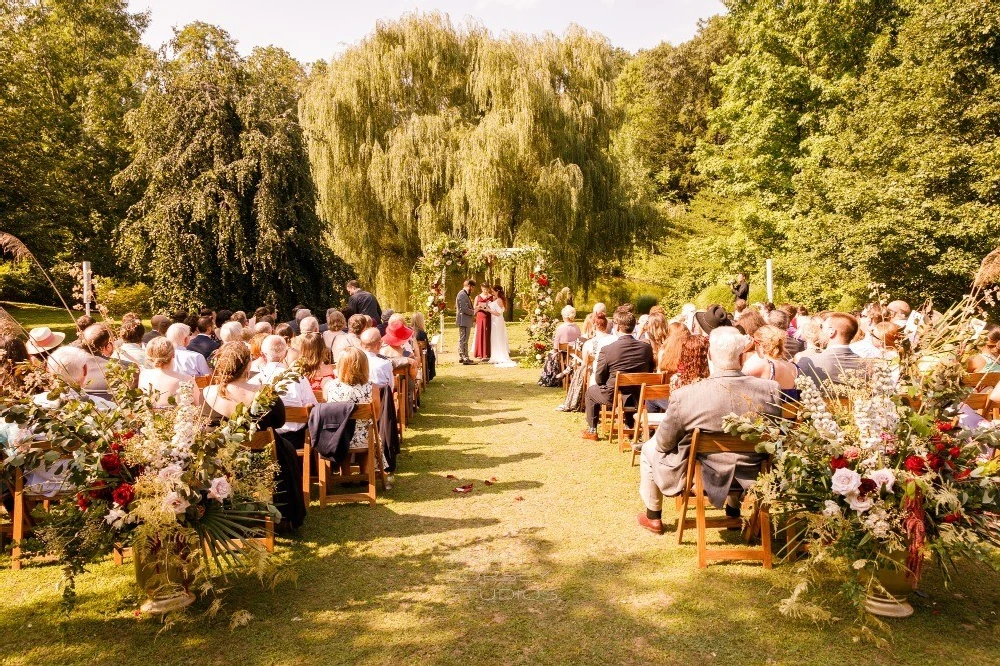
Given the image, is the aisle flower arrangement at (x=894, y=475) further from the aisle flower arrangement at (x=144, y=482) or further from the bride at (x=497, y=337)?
the bride at (x=497, y=337)

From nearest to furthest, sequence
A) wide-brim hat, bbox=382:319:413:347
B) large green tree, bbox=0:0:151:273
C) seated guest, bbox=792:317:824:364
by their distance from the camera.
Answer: seated guest, bbox=792:317:824:364
wide-brim hat, bbox=382:319:413:347
large green tree, bbox=0:0:151:273

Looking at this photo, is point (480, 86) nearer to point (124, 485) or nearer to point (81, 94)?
point (81, 94)

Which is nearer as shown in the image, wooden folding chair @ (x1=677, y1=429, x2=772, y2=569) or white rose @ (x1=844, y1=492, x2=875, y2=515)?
white rose @ (x1=844, y1=492, x2=875, y2=515)

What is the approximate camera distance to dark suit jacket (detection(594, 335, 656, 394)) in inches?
329

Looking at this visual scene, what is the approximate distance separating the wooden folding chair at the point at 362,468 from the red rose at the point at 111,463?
228 cm

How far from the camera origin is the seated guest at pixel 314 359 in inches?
276

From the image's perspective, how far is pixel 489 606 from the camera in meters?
4.44

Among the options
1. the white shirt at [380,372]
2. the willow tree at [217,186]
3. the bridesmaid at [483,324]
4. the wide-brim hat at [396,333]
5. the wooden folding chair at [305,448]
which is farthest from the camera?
the bridesmaid at [483,324]

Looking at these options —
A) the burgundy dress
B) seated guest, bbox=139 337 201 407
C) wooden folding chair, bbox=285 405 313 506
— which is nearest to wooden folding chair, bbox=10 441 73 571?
seated guest, bbox=139 337 201 407

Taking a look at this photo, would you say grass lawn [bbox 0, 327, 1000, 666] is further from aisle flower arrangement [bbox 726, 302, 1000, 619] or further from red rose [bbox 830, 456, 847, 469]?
red rose [bbox 830, 456, 847, 469]

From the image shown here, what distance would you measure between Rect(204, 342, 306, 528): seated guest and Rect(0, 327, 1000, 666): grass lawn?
38 centimetres

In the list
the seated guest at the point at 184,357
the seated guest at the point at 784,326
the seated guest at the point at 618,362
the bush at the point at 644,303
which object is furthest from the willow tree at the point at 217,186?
the bush at the point at 644,303

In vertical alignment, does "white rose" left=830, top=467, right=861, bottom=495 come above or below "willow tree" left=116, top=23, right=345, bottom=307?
below

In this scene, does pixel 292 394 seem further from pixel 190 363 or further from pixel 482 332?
pixel 482 332
